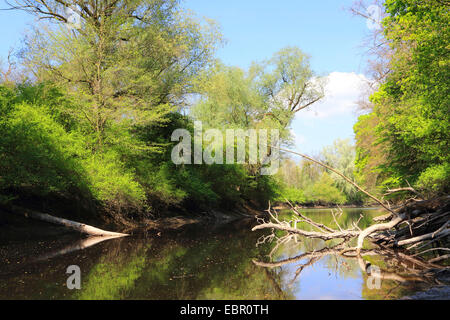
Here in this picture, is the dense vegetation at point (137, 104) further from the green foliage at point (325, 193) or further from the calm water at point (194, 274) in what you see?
the green foliage at point (325, 193)

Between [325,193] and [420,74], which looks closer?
[420,74]

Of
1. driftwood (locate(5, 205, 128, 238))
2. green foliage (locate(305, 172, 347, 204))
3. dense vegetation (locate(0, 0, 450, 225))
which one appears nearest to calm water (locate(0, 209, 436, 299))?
driftwood (locate(5, 205, 128, 238))

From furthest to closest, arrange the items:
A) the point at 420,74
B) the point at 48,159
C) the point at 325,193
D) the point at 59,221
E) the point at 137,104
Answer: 1. the point at 325,193
2. the point at 137,104
3. the point at 59,221
4. the point at 48,159
5. the point at 420,74

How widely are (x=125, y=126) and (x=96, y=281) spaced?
551 inches

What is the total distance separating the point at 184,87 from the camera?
23.6 m

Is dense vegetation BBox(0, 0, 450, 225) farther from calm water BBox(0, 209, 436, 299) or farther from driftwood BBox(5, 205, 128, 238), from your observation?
calm water BBox(0, 209, 436, 299)

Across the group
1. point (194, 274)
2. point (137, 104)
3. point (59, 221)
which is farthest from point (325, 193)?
point (194, 274)

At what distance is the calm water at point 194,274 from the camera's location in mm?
5672

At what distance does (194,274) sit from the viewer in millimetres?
7309

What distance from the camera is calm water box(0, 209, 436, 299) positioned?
5.67 meters

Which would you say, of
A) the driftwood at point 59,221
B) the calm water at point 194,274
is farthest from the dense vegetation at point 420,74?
the driftwood at point 59,221

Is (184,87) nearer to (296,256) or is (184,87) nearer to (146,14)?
(146,14)

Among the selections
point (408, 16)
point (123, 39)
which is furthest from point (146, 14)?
point (408, 16)

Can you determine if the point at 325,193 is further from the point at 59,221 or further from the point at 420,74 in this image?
the point at 420,74
